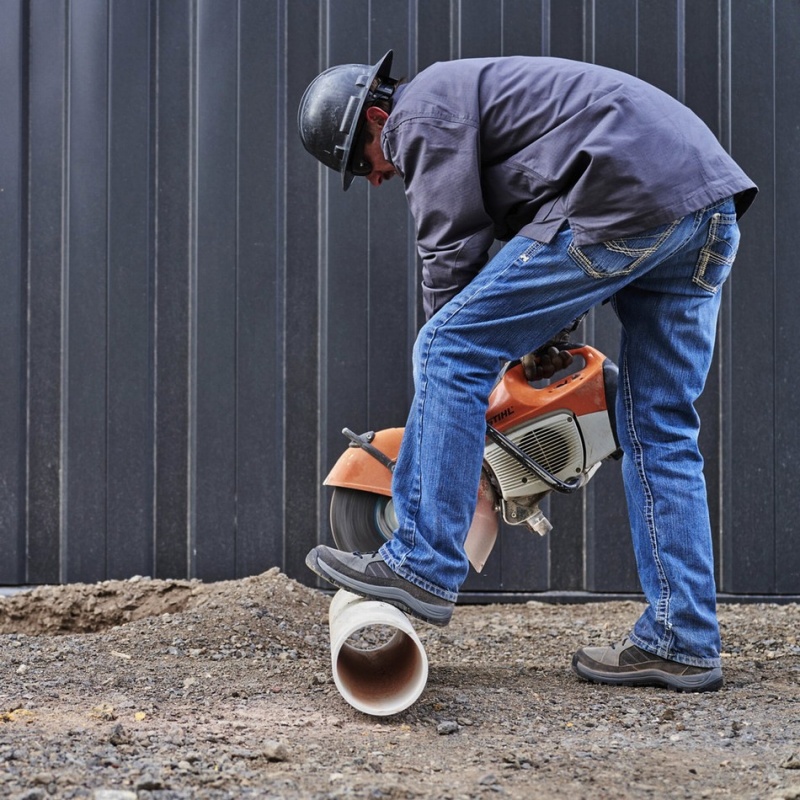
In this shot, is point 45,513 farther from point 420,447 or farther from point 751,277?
point 751,277

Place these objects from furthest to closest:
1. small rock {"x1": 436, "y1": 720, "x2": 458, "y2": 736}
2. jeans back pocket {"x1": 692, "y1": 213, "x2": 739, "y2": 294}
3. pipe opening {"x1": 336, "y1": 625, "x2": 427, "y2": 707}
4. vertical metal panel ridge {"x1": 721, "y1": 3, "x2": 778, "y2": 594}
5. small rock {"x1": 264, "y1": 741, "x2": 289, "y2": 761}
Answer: vertical metal panel ridge {"x1": 721, "y1": 3, "x2": 778, "y2": 594}, jeans back pocket {"x1": 692, "y1": 213, "x2": 739, "y2": 294}, pipe opening {"x1": 336, "y1": 625, "x2": 427, "y2": 707}, small rock {"x1": 436, "y1": 720, "x2": 458, "y2": 736}, small rock {"x1": 264, "y1": 741, "x2": 289, "y2": 761}

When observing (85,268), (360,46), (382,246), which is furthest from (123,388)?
(360,46)

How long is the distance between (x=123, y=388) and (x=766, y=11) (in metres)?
3.14

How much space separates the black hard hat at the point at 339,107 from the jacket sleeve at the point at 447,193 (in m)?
0.21

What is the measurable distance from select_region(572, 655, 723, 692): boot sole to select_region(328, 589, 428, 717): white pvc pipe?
56 cm

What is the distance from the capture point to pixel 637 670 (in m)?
2.53

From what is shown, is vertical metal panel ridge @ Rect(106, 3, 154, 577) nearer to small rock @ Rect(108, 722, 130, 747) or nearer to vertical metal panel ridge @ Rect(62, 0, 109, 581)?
vertical metal panel ridge @ Rect(62, 0, 109, 581)

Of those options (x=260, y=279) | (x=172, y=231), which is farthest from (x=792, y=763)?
(x=172, y=231)

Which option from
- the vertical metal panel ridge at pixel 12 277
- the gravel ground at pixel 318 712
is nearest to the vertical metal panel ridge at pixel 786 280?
the gravel ground at pixel 318 712

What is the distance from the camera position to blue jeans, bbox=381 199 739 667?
2.15 meters

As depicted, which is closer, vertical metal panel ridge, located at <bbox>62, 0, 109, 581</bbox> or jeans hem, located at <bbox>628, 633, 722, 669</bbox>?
jeans hem, located at <bbox>628, 633, 722, 669</bbox>

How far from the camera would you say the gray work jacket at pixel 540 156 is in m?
2.16

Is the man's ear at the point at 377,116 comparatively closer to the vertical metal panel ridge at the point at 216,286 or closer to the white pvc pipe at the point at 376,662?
the white pvc pipe at the point at 376,662

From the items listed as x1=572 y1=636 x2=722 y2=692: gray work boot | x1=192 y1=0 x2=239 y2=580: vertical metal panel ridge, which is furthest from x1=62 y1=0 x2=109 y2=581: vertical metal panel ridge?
x1=572 y1=636 x2=722 y2=692: gray work boot
